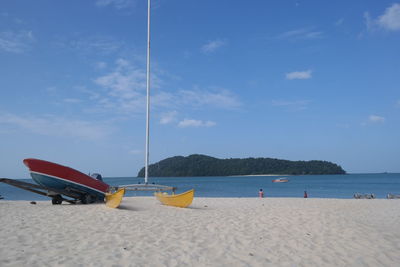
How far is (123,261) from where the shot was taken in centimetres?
516

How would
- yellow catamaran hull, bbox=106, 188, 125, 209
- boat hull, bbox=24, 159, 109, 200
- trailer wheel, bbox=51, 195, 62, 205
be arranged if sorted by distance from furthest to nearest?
1. trailer wheel, bbox=51, 195, 62, 205
2. boat hull, bbox=24, 159, 109, 200
3. yellow catamaran hull, bbox=106, 188, 125, 209

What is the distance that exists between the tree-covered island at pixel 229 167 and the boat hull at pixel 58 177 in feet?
462

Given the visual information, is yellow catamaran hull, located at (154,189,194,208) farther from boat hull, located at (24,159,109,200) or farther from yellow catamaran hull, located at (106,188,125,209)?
boat hull, located at (24,159,109,200)

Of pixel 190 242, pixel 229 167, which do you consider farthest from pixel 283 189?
pixel 229 167

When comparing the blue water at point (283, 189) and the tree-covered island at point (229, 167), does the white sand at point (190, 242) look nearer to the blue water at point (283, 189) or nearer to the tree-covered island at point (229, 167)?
the blue water at point (283, 189)

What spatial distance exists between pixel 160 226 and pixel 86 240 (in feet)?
7.43

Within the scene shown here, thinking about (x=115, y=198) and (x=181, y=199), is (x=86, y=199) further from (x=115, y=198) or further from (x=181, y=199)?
(x=181, y=199)

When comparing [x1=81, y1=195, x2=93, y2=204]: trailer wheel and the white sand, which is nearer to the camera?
the white sand

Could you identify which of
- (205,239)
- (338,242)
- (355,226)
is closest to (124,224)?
(205,239)

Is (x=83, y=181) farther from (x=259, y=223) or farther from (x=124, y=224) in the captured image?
(x=259, y=223)

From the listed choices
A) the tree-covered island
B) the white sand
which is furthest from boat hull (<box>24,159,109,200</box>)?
the tree-covered island

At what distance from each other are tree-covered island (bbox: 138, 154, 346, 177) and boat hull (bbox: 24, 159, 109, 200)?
462 feet

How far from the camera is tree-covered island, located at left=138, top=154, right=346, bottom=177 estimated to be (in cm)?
16062

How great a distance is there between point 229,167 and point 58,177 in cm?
15644
